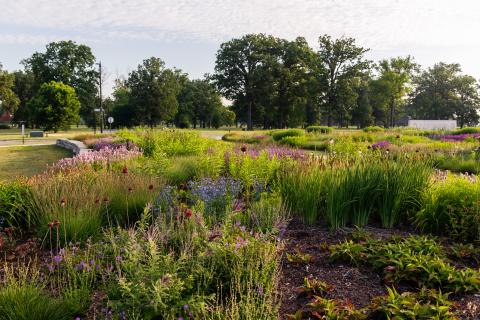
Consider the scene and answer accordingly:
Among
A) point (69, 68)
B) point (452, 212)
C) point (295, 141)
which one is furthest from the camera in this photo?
point (69, 68)

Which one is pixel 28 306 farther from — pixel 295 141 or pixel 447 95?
pixel 447 95

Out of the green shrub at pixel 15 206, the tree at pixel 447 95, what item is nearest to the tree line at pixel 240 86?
the tree at pixel 447 95

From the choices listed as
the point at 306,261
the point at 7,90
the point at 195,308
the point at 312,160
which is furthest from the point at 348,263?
the point at 7,90


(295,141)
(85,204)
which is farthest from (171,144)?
(295,141)

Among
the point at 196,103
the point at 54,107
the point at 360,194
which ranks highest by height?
the point at 196,103

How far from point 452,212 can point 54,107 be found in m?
45.6

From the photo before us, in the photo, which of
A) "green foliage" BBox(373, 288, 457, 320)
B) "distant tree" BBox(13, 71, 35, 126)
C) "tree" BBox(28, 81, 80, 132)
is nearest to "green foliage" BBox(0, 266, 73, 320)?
"green foliage" BBox(373, 288, 457, 320)

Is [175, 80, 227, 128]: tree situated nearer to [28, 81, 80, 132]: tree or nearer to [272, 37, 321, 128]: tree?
[272, 37, 321, 128]: tree

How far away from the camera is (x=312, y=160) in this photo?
5.97 m

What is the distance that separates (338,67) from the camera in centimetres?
5309

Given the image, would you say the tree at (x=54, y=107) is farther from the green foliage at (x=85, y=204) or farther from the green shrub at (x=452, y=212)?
the green shrub at (x=452, y=212)

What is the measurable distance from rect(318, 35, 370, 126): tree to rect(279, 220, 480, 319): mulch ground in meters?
49.4

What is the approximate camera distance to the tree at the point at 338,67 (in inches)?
2051

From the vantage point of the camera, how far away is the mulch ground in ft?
9.04
